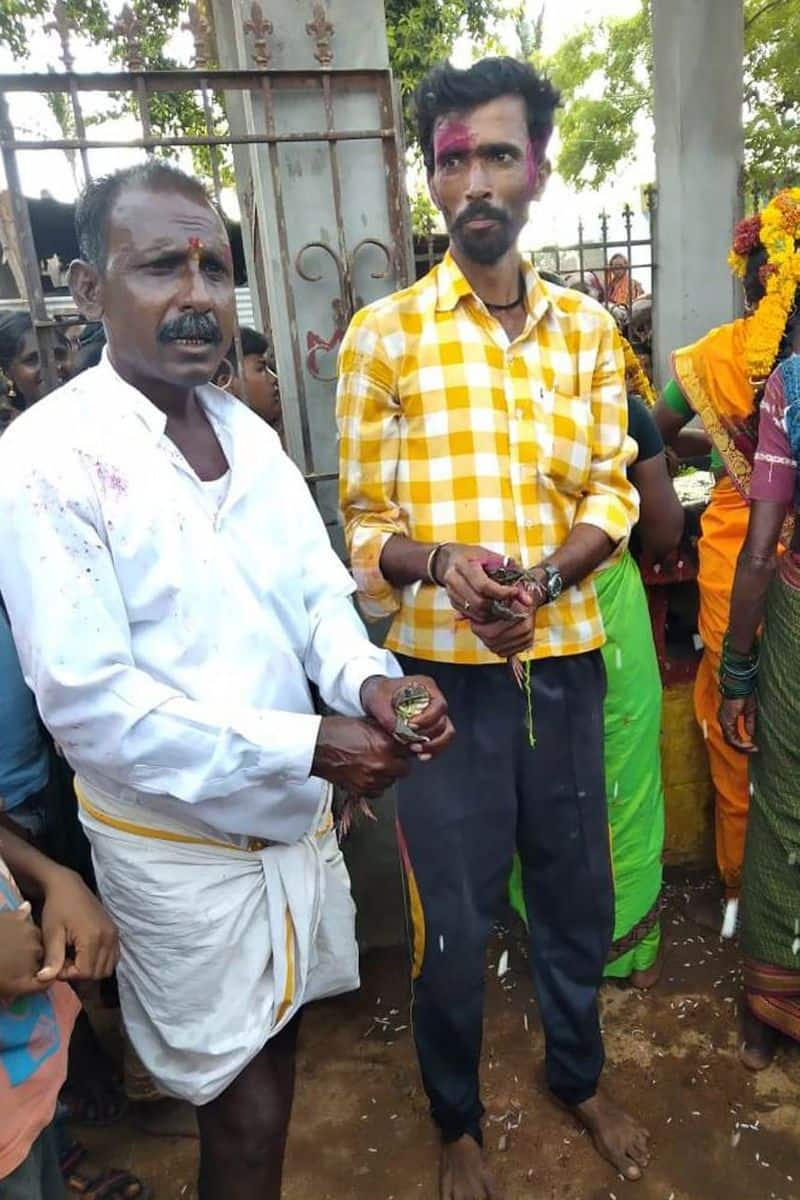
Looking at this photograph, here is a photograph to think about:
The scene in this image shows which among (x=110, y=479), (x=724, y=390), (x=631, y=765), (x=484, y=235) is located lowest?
(x=631, y=765)

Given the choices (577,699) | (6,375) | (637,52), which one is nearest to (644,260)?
(6,375)

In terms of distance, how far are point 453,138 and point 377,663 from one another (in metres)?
1.25

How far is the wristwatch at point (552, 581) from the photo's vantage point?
1.94m

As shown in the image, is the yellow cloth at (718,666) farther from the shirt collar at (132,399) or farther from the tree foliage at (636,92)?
the tree foliage at (636,92)

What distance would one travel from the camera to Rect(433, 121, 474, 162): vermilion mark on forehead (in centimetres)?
201

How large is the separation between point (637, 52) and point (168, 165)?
16.0 m

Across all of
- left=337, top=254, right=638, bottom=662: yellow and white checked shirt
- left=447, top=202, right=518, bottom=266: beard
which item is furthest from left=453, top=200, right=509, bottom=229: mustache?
left=337, top=254, right=638, bottom=662: yellow and white checked shirt

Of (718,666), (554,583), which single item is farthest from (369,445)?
(718,666)

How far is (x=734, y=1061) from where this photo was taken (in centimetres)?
255

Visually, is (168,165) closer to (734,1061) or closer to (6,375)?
(6,375)

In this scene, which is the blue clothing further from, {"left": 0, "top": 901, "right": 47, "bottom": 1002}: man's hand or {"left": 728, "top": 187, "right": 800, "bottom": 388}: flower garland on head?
{"left": 728, "top": 187, "right": 800, "bottom": 388}: flower garland on head

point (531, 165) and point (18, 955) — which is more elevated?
point (531, 165)

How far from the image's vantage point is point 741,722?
2.49 m

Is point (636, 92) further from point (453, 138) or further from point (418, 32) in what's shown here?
point (453, 138)
